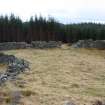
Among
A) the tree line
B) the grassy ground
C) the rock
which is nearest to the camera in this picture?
the rock

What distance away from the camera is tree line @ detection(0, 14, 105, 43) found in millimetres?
64744

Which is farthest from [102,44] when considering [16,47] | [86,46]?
[16,47]

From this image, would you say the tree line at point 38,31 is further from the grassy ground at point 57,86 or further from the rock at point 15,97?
the rock at point 15,97

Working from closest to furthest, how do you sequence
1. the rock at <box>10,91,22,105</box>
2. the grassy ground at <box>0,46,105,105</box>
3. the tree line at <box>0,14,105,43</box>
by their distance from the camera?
the rock at <box>10,91,22,105</box>, the grassy ground at <box>0,46,105,105</box>, the tree line at <box>0,14,105,43</box>

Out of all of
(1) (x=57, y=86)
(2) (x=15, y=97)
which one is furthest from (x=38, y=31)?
(2) (x=15, y=97)

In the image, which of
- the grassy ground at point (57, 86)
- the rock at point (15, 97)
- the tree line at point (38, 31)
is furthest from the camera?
the tree line at point (38, 31)

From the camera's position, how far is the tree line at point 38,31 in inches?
2549

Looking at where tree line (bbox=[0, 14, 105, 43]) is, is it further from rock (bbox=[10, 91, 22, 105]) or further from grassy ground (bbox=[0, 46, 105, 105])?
rock (bbox=[10, 91, 22, 105])

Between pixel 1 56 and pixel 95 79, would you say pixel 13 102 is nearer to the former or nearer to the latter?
pixel 95 79

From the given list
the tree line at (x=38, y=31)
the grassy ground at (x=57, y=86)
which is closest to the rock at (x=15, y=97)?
the grassy ground at (x=57, y=86)

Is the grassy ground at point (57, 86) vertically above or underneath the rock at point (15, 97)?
underneath

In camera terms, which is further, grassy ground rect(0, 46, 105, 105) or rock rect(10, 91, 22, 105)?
grassy ground rect(0, 46, 105, 105)

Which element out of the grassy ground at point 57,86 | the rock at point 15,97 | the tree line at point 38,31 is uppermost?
the tree line at point 38,31

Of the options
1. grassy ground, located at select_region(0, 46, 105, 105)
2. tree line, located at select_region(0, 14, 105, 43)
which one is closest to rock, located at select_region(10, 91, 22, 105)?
grassy ground, located at select_region(0, 46, 105, 105)
